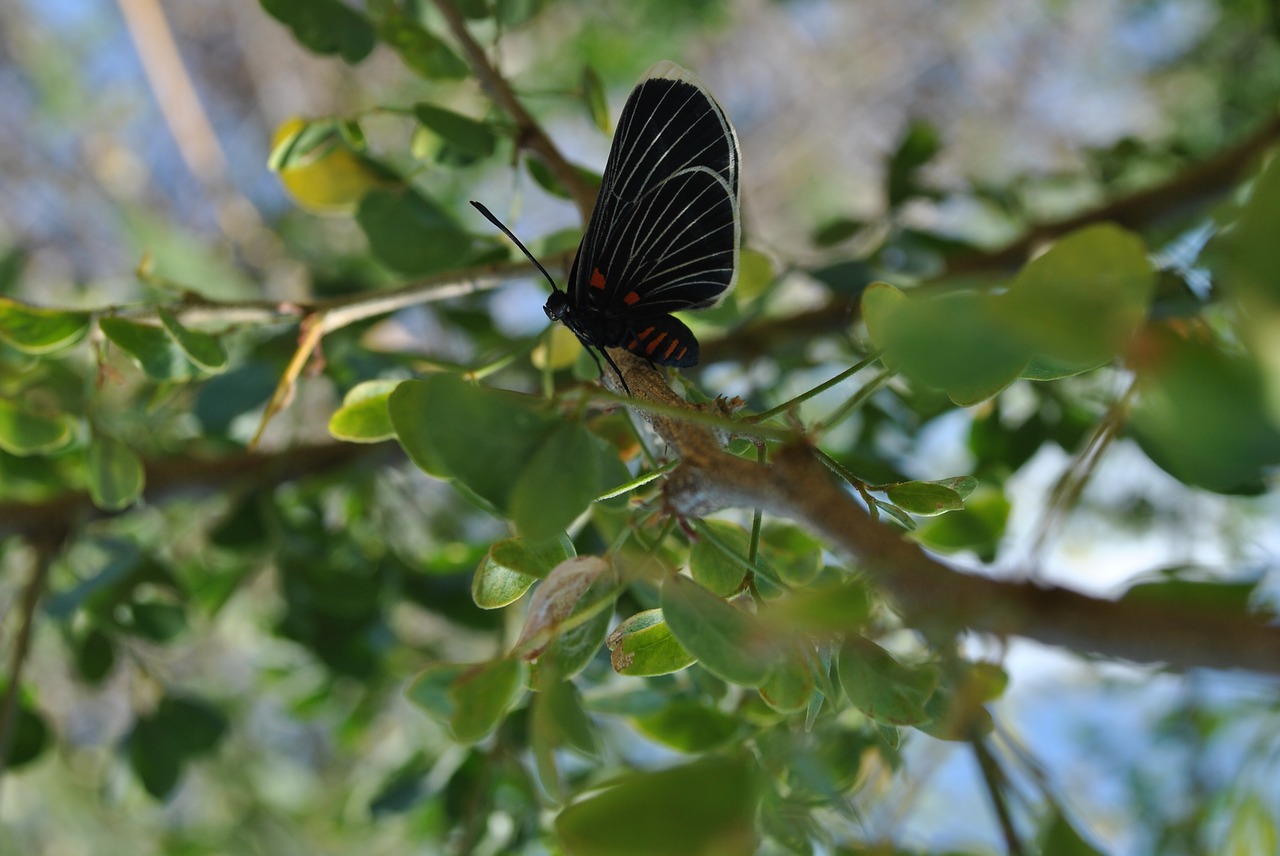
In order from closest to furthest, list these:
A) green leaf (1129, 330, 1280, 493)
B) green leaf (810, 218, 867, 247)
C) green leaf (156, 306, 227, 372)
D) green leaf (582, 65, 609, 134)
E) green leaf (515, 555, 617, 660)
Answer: green leaf (1129, 330, 1280, 493) < green leaf (515, 555, 617, 660) < green leaf (156, 306, 227, 372) < green leaf (582, 65, 609, 134) < green leaf (810, 218, 867, 247)

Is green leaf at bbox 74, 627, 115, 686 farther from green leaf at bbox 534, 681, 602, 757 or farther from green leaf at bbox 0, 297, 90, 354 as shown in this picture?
green leaf at bbox 534, 681, 602, 757

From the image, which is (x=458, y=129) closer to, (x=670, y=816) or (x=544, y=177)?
(x=544, y=177)

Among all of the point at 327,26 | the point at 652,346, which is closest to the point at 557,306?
the point at 652,346

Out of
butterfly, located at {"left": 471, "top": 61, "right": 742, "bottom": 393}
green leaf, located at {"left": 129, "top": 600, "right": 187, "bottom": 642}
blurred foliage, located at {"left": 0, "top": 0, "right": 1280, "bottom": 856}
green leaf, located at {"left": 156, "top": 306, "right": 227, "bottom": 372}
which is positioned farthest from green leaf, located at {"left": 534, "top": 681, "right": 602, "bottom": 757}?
green leaf, located at {"left": 129, "top": 600, "right": 187, "bottom": 642}

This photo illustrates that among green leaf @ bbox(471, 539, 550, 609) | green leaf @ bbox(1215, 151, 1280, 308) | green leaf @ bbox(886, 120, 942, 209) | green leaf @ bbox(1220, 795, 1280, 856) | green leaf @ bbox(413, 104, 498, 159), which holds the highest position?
green leaf @ bbox(1215, 151, 1280, 308)

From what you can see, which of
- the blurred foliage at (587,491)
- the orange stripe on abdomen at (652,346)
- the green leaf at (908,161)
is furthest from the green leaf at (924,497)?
the green leaf at (908,161)

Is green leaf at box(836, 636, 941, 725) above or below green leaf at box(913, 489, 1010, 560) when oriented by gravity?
above

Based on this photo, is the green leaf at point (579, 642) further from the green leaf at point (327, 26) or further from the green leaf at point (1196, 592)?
the green leaf at point (327, 26)

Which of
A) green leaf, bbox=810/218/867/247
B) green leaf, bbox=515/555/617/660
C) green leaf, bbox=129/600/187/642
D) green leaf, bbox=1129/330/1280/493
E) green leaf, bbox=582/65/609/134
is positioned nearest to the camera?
green leaf, bbox=1129/330/1280/493
